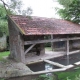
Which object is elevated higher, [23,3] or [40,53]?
[23,3]

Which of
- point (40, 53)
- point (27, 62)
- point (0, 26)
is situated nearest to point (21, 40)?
point (27, 62)

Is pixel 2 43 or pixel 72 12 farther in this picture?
pixel 72 12

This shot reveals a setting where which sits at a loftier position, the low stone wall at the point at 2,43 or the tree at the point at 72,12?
the tree at the point at 72,12

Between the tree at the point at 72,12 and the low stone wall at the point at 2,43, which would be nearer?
the low stone wall at the point at 2,43

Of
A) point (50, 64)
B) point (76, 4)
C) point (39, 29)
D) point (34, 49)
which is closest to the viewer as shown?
point (50, 64)

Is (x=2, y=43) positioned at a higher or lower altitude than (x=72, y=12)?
lower

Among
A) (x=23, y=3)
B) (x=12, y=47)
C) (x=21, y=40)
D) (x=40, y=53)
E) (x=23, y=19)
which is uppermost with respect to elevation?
(x=23, y=3)

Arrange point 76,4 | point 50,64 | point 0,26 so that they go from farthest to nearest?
point 76,4 → point 0,26 → point 50,64

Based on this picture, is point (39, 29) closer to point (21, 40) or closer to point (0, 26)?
point (21, 40)

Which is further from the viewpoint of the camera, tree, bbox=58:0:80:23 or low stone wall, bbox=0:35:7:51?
tree, bbox=58:0:80:23

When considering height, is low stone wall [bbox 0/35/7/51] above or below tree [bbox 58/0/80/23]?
below

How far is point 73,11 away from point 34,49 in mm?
9813

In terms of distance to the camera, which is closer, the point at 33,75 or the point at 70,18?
the point at 33,75

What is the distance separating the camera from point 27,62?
1099 cm
